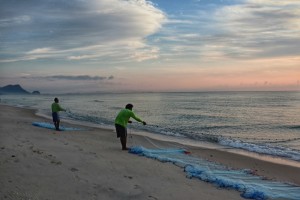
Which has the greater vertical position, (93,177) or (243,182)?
(93,177)

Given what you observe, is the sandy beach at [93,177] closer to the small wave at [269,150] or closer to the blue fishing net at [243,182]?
the blue fishing net at [243,182]

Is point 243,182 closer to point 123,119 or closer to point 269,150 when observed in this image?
point 123,119

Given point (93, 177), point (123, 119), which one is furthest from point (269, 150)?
point (93, 177)

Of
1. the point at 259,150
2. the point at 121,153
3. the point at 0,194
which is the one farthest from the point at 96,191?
the point at 259,150

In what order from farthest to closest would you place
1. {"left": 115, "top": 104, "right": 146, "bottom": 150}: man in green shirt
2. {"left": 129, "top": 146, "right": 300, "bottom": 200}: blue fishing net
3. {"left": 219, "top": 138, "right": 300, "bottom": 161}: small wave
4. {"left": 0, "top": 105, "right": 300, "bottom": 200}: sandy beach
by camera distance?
{"left": 219, "top": 138, "right": 300, "bottom": 161}: small wave
{"left": 115, "top": 104, "right": 146, "bottom": 150}: man in green shirt
{"left": 129, "top": 146, "right": 300, "bottom": 200}: blue fishing net
{"left": 0, "top": 105, "right": 300, "bottom": 200}: sandy beach

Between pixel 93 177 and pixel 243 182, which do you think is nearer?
pixel 93 177

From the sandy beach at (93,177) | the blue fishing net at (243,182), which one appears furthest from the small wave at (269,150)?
the blue fishing net at (243,182)

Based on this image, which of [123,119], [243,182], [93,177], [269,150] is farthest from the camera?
[269,150]

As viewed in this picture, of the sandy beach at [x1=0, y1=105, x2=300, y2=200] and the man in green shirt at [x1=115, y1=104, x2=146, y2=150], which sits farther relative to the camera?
the man in green shirt at [x1=115, y1=104, x2=146, y2=150]

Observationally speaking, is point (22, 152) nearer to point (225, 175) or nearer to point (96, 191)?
point (96, 191)

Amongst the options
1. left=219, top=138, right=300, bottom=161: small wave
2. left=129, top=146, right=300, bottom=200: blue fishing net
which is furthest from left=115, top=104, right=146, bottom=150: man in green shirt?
left=219, top=138, right=300, bottom=161: small wave

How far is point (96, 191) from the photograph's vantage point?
689 cm

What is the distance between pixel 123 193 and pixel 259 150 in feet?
34.7

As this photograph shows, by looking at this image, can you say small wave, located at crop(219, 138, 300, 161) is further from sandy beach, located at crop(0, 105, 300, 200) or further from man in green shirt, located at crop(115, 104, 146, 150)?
man in green shirt, located at crop(115, 104, 146, 150)
